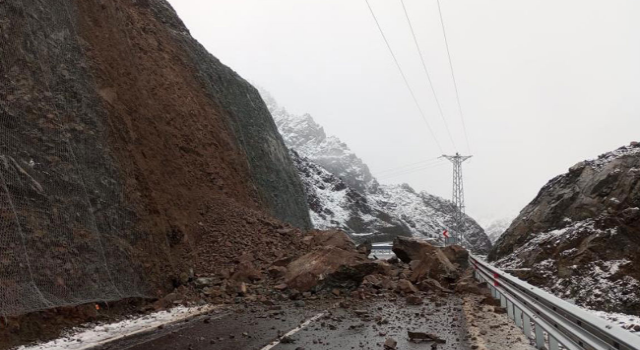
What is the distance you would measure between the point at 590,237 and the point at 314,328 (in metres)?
11.6

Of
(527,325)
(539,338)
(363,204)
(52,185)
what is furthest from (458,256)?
(363,204)

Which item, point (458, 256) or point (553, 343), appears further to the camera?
point (458, 256)

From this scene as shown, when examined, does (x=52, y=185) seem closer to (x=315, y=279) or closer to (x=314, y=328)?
(x=314, y=328)

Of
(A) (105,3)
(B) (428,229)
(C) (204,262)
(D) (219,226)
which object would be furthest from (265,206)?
(B) (428,229)


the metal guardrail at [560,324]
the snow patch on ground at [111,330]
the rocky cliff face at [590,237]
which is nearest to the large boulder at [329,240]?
the rocky cliff face at [590,237]

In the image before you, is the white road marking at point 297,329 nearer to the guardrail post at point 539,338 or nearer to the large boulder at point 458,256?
the guardrail post at point 539,338

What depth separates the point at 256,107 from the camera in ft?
101

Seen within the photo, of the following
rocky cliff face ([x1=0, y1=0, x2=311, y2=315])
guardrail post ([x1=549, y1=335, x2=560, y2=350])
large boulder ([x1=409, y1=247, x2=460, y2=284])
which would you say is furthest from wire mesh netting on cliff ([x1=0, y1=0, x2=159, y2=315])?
large boulder ([x1=409, y1=247, x2=460, y2=284])

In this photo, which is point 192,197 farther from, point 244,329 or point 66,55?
point 244,329

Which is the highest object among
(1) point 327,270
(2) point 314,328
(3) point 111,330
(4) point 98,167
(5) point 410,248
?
(4) point 98,167

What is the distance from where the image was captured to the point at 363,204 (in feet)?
337

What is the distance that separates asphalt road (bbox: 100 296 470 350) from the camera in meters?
6.37

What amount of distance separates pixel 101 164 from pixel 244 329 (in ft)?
17.4

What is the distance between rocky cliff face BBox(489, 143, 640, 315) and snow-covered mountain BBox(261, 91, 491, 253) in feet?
78.8
